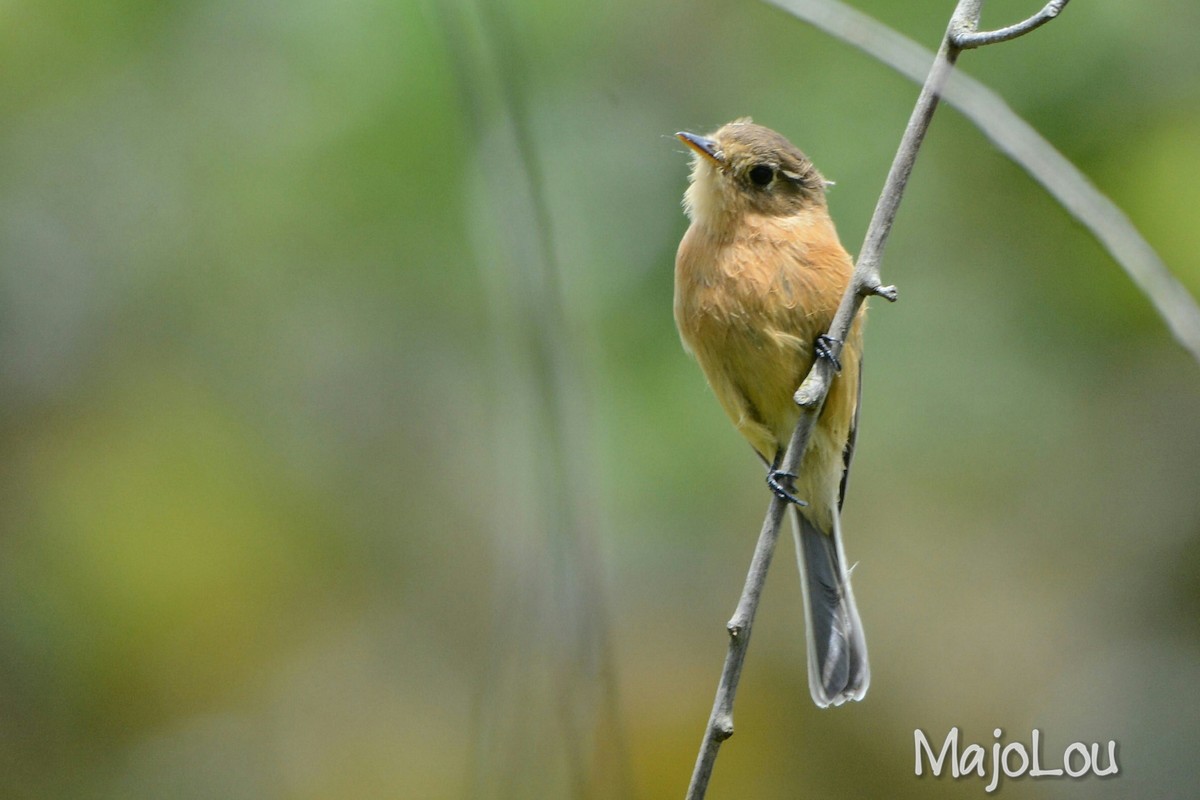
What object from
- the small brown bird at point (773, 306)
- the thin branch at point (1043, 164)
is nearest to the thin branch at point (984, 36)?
the thin branch at point (1043, 164)

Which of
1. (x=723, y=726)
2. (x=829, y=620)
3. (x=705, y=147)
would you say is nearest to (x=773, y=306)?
(x=705, y=147)

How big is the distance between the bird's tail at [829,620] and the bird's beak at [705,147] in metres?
1.49

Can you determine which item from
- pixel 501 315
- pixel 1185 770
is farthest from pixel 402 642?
pixel 1185 770

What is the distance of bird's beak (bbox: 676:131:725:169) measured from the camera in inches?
162

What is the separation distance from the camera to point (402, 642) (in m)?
5.49

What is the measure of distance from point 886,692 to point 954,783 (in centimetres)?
48

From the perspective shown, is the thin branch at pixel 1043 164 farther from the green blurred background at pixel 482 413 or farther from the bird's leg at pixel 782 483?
the green blurred background at pixel 482 413

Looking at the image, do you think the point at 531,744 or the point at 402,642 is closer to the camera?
the point at 531,744

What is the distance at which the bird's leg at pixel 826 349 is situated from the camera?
3.01m

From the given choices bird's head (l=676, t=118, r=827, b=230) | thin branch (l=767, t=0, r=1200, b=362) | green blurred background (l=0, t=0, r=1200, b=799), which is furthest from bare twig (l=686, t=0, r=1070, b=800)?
green blurred background (l=0, t=0, r=1200, b=799)

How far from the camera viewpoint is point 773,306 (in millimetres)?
3896

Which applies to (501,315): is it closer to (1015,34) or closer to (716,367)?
(716,367)

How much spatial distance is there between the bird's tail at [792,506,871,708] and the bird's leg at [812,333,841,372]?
3.26ft

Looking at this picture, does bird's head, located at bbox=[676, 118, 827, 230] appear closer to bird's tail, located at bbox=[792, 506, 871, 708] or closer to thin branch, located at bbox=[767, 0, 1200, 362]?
bird's tail, located at bbox=[792, 506, 871, 708]
